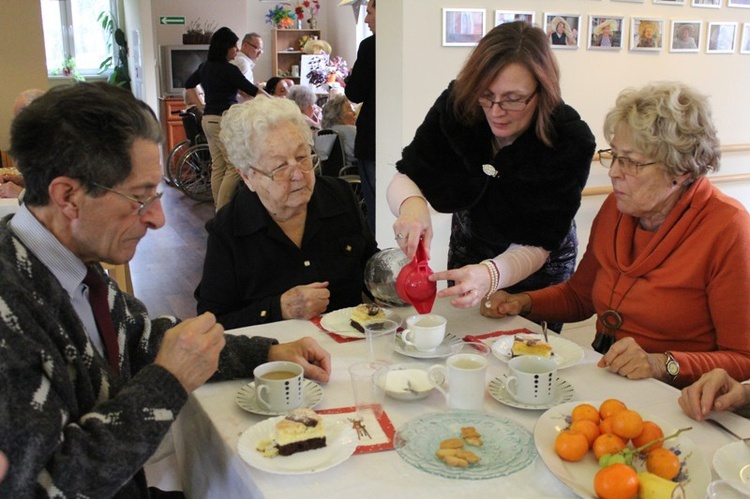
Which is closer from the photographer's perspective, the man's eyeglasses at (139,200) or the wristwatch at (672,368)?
the man's eyeglasses at (139,200)

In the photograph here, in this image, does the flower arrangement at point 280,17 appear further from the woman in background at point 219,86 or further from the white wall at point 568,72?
the white wall at point 568,72

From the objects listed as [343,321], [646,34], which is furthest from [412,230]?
[646,34]

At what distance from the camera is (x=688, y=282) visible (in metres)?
1.62

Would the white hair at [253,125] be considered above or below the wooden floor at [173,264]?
above

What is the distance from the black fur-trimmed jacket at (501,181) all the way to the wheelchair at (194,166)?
5921 mm

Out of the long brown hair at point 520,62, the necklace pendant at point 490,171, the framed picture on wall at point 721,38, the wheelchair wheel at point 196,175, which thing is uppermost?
the framed picture on wall at point 721,38

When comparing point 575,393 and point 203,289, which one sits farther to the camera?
point 203,289

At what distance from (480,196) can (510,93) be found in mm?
354

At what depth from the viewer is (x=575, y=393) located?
1418 millimetres

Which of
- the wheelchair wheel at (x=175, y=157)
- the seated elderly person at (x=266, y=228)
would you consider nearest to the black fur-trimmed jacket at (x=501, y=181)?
the seated elderly person at (x=266, y=228)

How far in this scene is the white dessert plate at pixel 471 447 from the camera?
1.12 meters

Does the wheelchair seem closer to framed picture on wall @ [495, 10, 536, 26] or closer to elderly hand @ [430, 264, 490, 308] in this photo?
framed picture on wall @ [495, 10, 536, 26]

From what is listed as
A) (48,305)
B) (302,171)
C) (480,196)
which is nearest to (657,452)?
(48,305)

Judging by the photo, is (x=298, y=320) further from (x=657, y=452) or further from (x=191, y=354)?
(x=657, y=452)
